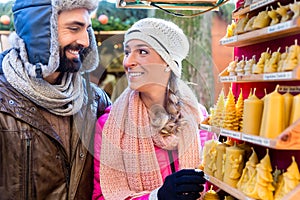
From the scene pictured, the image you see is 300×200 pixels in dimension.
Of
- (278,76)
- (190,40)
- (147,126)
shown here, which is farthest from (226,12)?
(278,76)

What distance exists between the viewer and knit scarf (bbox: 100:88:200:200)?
1790 millimetres

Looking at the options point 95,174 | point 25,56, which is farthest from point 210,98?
point 25,56

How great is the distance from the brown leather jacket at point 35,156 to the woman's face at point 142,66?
325 mm

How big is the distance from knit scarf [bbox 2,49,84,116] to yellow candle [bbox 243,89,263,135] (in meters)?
0.88

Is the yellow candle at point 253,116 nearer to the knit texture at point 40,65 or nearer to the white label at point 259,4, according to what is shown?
the white label at point 259,4

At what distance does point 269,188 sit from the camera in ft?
3.87

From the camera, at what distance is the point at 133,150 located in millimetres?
1800

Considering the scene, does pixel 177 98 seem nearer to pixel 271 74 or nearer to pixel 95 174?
pixel 95 174

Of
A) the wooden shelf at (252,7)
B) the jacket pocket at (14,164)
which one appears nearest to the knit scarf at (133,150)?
the jacket pocket at (14,164)

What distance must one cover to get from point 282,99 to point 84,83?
1110mm

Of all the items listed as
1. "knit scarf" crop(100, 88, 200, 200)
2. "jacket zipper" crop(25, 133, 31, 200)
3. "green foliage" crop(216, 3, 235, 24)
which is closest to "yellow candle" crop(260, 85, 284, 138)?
"knit scarf" crop(100, 88, 200, 200)

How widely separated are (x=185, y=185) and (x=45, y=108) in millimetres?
733

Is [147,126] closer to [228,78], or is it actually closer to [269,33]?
[228,78]

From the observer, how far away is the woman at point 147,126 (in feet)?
5.88
